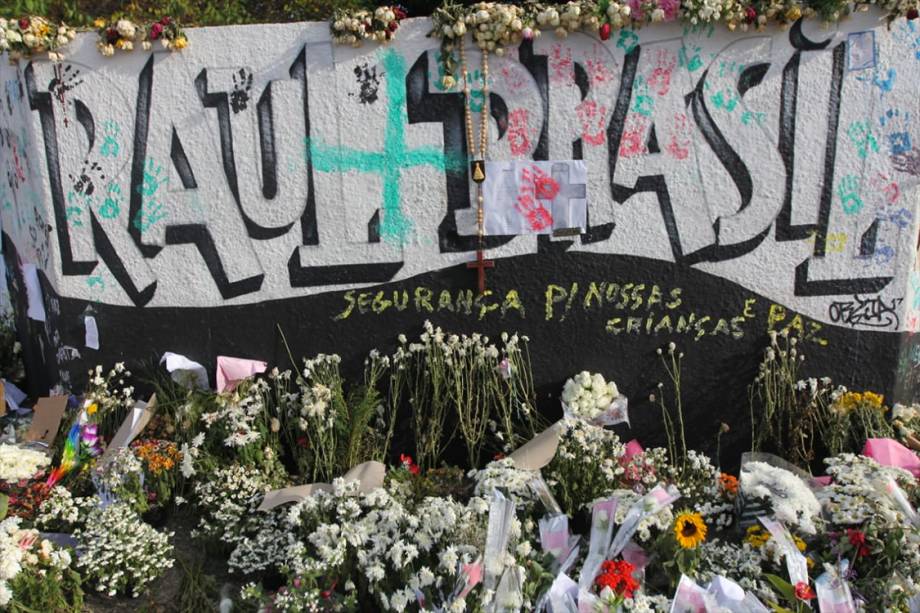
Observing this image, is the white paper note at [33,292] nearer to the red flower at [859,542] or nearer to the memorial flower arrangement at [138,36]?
the memorial flower arrangement at [138,36]

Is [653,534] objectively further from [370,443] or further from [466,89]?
[466,89]

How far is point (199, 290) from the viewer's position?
462cm

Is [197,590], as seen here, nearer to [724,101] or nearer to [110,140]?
[110,140]

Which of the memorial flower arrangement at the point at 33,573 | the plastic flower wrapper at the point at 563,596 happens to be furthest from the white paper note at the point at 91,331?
the plastic flower wrapper at the point at 563,596

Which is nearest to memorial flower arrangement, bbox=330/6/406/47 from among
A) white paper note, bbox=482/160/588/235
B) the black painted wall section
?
white paper note, bbox=482/160/588/235

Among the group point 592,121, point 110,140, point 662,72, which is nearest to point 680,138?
point 662,72

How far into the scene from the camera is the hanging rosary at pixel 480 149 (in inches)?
169

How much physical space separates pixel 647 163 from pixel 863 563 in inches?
93.5

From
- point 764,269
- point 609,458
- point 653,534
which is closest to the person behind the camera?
point 653,534

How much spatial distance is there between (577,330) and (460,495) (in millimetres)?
1246

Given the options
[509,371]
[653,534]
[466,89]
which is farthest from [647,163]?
[653,534]

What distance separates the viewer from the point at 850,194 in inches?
172

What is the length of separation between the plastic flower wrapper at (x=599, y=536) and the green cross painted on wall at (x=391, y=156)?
2.07 metres

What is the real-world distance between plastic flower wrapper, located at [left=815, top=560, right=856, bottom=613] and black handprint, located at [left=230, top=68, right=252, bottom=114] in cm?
390
